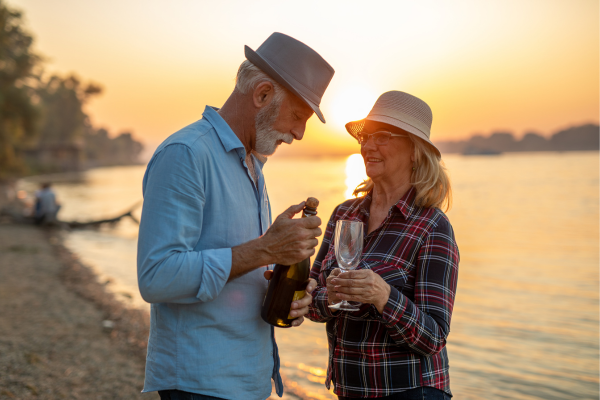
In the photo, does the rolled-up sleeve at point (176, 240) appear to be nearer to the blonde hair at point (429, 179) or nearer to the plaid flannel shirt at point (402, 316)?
the plaid flannel shirt at point (402, 316)

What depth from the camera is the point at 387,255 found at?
7.99ft

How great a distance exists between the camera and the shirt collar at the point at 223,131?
1.90m

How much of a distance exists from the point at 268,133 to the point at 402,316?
1042 millimetres

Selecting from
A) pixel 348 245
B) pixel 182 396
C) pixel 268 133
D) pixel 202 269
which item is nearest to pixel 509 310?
pixel 348 245

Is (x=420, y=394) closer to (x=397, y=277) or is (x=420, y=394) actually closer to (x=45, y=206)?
(x=397, y=277)

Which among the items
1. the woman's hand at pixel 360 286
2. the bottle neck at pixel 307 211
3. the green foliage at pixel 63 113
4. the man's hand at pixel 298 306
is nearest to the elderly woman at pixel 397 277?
the woman's hand at pixel 360 286

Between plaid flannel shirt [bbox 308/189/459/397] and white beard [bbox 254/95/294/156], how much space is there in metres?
0.84

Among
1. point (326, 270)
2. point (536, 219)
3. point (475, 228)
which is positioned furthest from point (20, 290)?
point (536, 219)

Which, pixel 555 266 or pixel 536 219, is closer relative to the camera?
pixel 555 266

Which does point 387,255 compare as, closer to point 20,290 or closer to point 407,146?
point 407,146

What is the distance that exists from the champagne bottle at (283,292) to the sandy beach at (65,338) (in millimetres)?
3407

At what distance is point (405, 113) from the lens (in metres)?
2.63

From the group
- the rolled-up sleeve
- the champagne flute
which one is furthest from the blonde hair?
the rolled-up sleeve

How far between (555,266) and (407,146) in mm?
14462
